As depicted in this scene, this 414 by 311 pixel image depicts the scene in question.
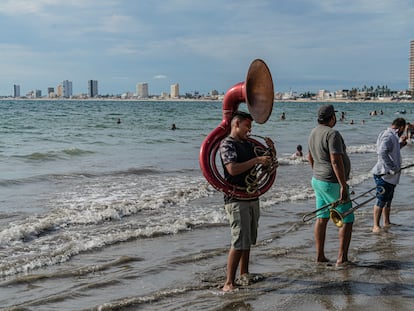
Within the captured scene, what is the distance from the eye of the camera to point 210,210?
945cm

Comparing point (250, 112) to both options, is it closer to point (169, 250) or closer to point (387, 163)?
point (169, 250)

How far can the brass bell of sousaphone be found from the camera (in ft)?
16.8

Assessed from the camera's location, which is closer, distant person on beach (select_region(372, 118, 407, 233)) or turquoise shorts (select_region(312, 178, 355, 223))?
turquoise shorts (select_region(312, 178, 355, 223))

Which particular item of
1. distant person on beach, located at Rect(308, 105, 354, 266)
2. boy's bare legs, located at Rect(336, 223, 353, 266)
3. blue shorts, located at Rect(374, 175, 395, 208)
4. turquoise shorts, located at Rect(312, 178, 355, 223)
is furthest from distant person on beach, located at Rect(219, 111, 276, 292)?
blue shorts, located at Rect(374, 175, 395, 208)

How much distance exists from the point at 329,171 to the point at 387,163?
2.14 metres

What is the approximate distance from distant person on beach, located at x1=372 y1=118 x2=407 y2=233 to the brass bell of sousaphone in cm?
276

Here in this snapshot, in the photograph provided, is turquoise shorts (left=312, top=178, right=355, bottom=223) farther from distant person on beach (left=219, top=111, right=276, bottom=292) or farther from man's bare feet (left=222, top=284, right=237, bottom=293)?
man's bare feet (left=222, top=284, right=237, bottom=293)

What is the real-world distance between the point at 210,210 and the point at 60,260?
356 centimetres

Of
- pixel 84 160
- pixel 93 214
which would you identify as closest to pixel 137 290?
pixel 93 214

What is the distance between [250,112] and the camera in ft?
16.8

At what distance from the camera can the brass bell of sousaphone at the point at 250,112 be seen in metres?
5.12

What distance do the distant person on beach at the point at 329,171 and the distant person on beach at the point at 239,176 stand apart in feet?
2.71

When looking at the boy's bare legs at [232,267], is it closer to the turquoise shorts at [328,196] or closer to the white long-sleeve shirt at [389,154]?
the turquoise shorts at [328,196]

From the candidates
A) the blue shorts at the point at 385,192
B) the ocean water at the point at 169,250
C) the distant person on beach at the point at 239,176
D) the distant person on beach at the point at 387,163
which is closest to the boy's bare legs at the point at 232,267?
the distant person on beach at the point at 239,176
